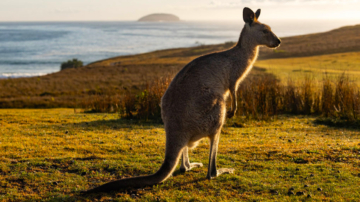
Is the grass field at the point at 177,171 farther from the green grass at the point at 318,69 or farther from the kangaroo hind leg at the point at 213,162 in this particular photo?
the green grass at the point at 318,69

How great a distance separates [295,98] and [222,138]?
15.1 feet

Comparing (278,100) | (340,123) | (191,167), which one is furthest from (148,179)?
(278,100)

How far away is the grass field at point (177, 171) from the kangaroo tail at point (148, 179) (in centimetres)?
16

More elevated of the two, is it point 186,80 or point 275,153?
point 186,80

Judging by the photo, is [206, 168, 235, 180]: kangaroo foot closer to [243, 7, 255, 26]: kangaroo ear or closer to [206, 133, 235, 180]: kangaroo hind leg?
[206, 133, 235, 180]: kangaroo hind leg

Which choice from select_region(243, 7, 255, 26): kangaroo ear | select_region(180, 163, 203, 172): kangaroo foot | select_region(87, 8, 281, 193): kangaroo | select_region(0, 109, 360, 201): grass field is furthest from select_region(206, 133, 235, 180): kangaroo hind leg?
select_region(243, 7, 255, 26): kangaroo ear

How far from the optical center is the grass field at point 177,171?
430 cm

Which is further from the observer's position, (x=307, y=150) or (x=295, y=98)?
(x=295, y=98)

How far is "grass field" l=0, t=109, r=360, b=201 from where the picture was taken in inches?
169

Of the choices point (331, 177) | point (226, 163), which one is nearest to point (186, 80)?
point (226, 163)

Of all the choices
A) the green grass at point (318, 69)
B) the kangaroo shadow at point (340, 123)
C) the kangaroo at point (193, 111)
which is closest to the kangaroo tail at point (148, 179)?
the kangaroo at point (193, 111)

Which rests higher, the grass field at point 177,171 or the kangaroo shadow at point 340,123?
the grass field at point 177,171

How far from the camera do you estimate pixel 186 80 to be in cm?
450

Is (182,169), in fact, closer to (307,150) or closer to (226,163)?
(226,163)
